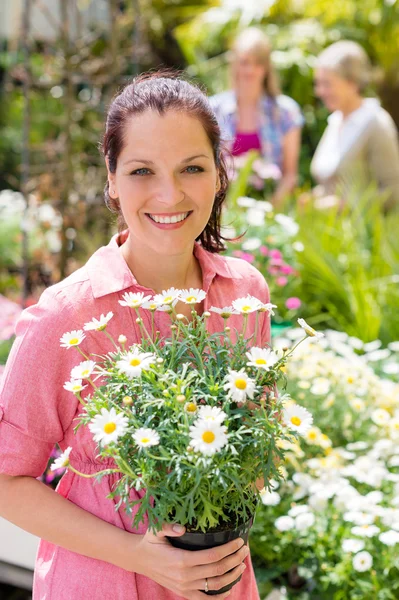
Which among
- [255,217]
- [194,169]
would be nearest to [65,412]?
[194,169]

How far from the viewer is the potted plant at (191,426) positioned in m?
1.07

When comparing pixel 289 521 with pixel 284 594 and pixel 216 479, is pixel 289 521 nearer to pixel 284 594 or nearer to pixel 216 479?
pixel 284 594

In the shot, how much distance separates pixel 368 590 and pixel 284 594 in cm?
28

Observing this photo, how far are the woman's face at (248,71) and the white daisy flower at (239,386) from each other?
373 cm

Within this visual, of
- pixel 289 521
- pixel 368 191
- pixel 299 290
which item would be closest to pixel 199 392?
pixel 289 521

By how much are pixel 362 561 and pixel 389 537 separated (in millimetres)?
101

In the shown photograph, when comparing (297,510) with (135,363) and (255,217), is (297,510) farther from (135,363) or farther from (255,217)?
(255,217)

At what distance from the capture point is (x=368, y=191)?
412cm

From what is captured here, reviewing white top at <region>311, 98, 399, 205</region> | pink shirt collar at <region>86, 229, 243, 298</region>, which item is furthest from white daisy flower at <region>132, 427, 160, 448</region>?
white top at <region>311, 98, 399, 205</region>

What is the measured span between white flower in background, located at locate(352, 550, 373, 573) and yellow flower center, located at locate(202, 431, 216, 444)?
1.14 m

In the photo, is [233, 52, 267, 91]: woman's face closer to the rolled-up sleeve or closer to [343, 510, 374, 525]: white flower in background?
[343, 510, 374, 525]: white flower in background

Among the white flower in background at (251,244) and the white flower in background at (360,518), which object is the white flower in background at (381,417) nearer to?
the white flower in background at (360,518)

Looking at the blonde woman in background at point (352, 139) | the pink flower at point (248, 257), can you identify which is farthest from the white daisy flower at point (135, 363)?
the blonde woman in background at point (352, 139)

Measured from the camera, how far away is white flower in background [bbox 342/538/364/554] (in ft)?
6.49
